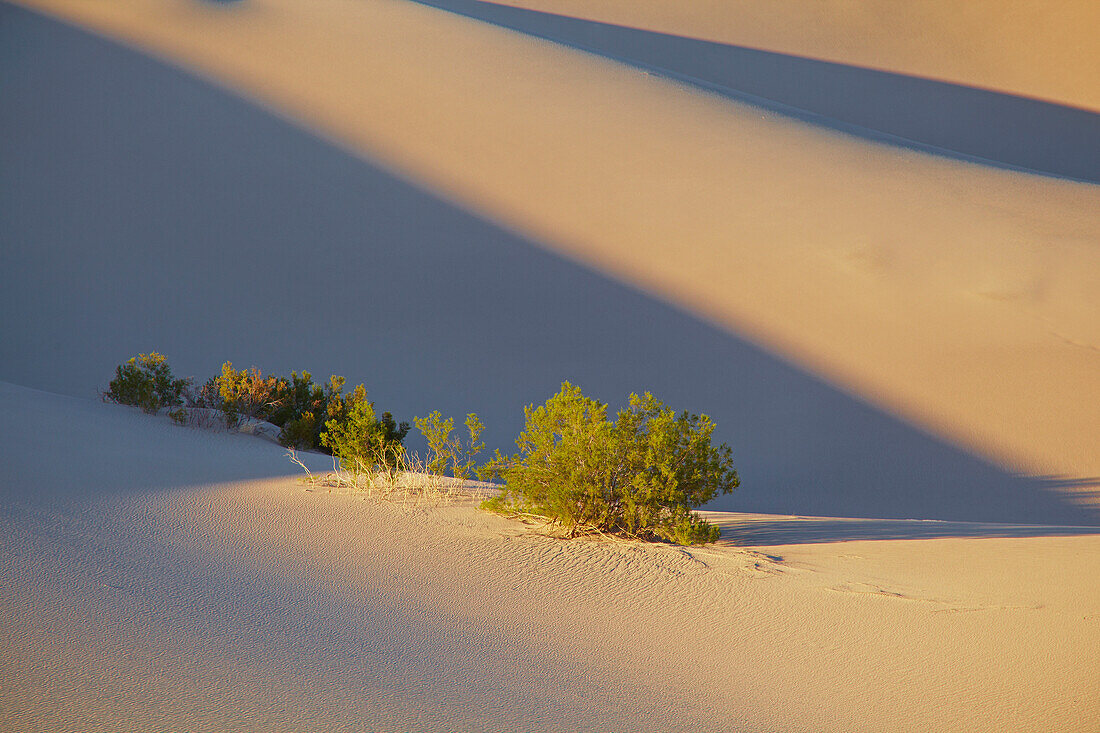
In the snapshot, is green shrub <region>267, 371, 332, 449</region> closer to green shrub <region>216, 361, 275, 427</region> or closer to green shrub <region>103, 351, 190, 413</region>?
green shrub <region>216, 361, 275, 427</region>

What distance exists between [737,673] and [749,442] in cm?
858

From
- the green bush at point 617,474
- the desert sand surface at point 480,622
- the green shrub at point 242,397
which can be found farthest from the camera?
the green shrub at point 242,397

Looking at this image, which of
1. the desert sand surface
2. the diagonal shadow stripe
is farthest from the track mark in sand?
the diagonal shadow stripe

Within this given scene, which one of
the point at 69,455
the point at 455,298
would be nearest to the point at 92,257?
the point at 455,298

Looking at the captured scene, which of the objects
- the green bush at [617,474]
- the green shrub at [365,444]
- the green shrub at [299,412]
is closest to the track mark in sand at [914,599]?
the green bush at [617,474]

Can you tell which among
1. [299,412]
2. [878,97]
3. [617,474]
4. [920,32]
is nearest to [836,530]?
[617,474]

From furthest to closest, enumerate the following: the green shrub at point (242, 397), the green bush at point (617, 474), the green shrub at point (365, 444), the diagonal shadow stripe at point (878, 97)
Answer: the diagonal shadow stripe at point (878, 97)
the green shrub at point (242, 397)
the green shrub at point (365, 444)
the green bush at point (617, 474)

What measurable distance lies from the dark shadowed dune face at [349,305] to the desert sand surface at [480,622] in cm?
569

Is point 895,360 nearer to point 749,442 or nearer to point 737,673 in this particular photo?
point 749,442

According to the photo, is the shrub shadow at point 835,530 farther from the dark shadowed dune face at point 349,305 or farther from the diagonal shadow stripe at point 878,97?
the diagonal shadow stripe at point 878,97

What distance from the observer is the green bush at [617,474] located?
453cm

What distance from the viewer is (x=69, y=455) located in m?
5.06

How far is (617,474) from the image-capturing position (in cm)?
464

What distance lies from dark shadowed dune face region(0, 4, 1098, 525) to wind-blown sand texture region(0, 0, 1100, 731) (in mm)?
67
